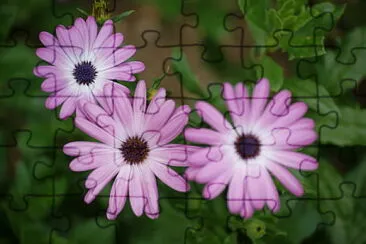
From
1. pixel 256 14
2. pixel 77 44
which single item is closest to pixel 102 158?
pixel 77 44

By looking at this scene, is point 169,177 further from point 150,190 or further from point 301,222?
point 301,222

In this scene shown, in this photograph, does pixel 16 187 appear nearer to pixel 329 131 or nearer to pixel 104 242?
pixel 104 242

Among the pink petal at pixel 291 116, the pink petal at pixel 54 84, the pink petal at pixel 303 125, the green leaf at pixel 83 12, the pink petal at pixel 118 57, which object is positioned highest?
the green leaf at pixel 83 12

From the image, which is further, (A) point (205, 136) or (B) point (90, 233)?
(B) point (90, 233)

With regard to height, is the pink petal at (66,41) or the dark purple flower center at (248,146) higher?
the pink petal at (66,41)

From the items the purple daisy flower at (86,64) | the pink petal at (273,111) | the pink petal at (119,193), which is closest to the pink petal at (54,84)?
the purple daisy flower at (86,64)

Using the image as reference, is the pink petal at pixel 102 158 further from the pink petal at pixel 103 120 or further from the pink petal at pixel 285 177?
the pink petal at pixel 285 177
